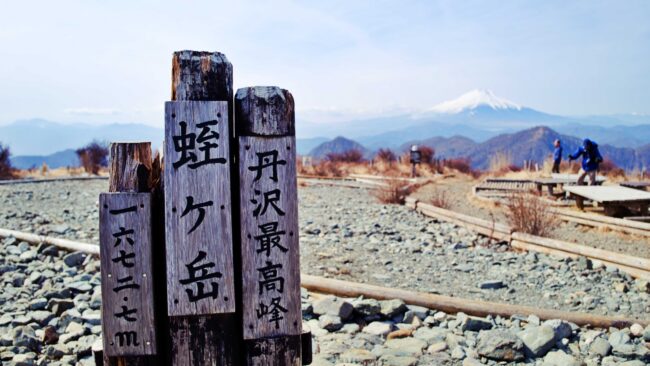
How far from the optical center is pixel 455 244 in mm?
7867

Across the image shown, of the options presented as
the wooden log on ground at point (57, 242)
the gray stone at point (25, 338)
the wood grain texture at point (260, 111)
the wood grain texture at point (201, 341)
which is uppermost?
the wood grain texture at point (260, 111)

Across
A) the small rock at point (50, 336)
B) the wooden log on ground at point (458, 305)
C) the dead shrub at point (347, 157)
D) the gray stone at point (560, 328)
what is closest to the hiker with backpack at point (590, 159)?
the wooden log on ground at point (458, 305)

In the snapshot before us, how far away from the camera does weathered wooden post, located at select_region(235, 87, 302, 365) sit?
2195 mm

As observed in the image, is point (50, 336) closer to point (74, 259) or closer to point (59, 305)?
point (59, 305)

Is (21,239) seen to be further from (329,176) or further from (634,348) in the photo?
(329,176)

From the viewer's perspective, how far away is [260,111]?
2.20m

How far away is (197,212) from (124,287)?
47 centimetres

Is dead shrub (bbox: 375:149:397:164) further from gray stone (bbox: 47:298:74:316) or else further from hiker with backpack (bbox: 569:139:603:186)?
gray stone (bbox: 47:298:74:316)

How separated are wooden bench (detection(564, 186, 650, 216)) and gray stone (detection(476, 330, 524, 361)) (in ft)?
21.2

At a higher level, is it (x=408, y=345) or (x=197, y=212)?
(x=197, y=212)

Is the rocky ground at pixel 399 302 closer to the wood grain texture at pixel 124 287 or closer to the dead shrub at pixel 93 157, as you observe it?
the wood grain texture at pixel 124 287

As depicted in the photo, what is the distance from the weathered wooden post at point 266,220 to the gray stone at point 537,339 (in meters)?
2.40

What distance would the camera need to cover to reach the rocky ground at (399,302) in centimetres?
388

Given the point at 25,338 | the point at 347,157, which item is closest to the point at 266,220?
the point at 25,338
